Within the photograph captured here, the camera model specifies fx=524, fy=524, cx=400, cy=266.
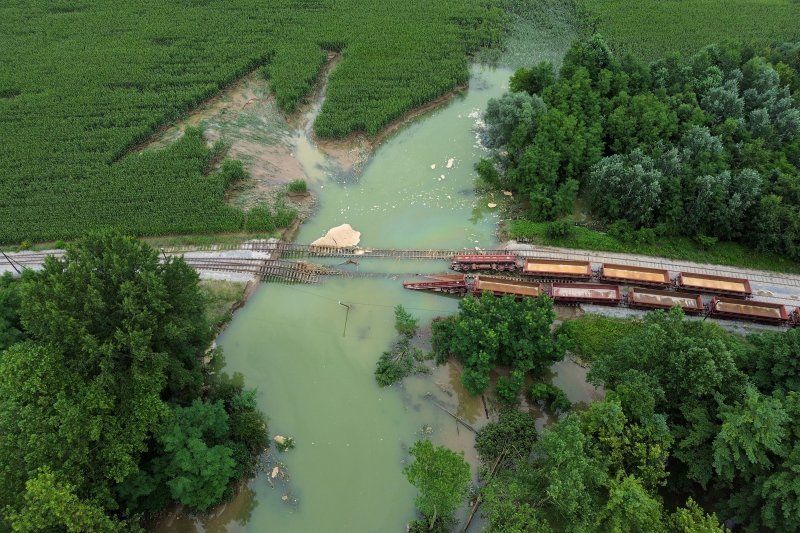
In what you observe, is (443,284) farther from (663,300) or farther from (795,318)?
(795,318)

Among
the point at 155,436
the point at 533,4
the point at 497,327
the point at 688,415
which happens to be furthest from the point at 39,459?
the point at 533,4

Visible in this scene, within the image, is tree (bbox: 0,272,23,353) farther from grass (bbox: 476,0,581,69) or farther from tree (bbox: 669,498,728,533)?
grass (bbox: 476,0,581,69)

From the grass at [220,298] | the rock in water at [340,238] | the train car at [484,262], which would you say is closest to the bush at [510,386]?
the train car at [484,262]

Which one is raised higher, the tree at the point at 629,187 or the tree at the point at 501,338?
the tree at the point at 629,187

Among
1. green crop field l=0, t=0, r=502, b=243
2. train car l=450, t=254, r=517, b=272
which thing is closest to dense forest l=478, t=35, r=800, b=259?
train car l=450, t=254, r=517, b=272

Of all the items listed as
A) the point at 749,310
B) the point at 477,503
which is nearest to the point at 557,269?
the point at 749,310

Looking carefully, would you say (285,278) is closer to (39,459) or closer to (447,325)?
(447,325)

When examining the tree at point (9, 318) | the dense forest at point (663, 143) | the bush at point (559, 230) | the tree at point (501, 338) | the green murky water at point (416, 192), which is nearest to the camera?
the tree at point (9, 318)

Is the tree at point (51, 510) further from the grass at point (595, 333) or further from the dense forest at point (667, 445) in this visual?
the grass at point (595, 333)
